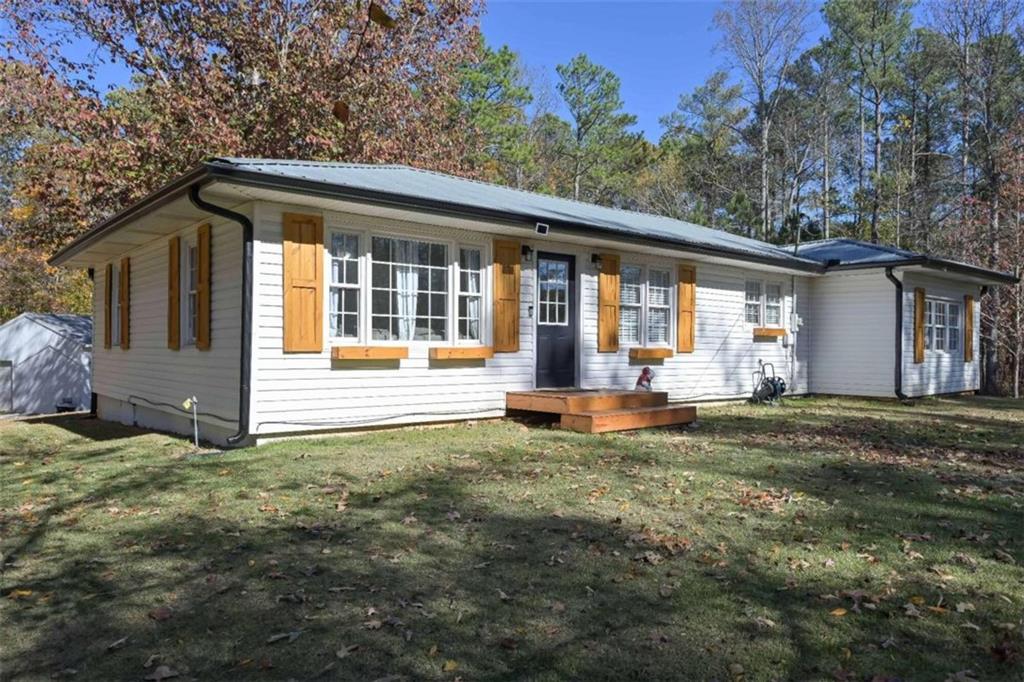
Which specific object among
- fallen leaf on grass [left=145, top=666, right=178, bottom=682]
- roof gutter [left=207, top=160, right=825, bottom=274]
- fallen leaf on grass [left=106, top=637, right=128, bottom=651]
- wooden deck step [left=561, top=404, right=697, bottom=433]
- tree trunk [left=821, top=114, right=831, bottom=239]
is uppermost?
tree trunk [left=821, top=114, right=831, bottom=239]

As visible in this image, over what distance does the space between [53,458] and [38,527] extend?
3.72 meters

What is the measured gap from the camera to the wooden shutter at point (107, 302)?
12.8 metres

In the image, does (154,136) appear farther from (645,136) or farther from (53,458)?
A: (645,136)

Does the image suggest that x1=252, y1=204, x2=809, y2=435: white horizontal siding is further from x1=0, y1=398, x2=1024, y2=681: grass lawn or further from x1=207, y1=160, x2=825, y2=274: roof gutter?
x1=0, y1=398, x2=1024, y2=681: grass lawn

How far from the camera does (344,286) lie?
26.5 ft

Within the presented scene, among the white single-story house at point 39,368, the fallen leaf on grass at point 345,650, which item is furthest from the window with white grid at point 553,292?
the white single-story house at point 39,368

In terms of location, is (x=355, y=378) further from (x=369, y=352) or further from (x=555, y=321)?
(x=555, y=321)

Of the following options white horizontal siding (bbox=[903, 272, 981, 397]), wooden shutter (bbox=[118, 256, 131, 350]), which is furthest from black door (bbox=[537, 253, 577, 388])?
white horizontal siding (bbox=[903, 272, 981, 397])

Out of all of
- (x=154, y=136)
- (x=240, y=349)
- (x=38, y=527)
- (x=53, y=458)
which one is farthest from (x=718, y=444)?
(x=154, y=136)

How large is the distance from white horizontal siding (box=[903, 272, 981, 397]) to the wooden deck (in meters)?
7.10

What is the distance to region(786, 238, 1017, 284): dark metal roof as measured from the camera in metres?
13.4

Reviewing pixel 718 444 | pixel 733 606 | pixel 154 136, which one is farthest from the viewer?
pixel 154 136

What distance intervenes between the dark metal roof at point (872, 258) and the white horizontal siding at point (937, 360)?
57 cm

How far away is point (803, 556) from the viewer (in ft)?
13.1
